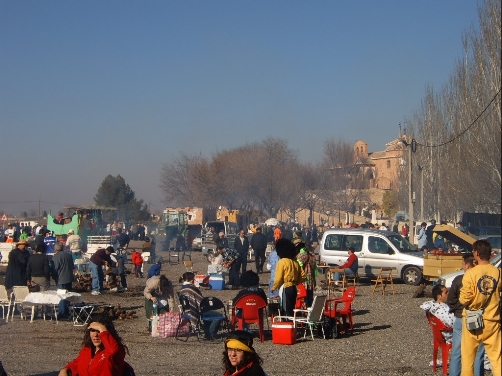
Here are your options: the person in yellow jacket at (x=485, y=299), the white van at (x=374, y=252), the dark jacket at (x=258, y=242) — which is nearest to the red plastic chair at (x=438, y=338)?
the person in yellow jacket at (x=485, y=299)

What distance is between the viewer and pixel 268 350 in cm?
1112

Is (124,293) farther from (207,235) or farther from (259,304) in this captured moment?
(207,235)

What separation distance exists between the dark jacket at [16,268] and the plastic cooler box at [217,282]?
20.4 feet

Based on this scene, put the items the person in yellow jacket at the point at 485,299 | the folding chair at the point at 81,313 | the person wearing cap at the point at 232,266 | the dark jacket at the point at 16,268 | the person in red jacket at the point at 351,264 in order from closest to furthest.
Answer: the person in yellow jacket at the point at 485,299, the folding chair at the point at 81,313, the dark jacket at the point at 16,268, the person in red jacket at the point at 351,264, the person wearing cap at the point at 232,266

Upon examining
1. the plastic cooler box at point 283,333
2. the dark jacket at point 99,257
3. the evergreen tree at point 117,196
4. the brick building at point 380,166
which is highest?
the brick building at point 380,166

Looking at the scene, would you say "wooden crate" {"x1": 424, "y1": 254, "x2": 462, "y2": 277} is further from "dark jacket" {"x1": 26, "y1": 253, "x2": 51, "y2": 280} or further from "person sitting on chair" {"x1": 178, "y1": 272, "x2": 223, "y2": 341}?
"dark jacket" {"x1": 26, "y1": 253, "x2": 51, "y2": 280}

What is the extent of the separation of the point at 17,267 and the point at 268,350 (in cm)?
724

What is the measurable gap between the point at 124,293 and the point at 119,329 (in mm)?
6224

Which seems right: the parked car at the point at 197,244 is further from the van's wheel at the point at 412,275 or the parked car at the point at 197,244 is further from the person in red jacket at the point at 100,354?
the person in red jacket at the point at 100,354

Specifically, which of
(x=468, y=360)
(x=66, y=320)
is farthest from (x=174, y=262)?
(x=468, y=360)

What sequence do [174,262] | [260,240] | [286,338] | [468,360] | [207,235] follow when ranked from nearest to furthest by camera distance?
1. [468,360]
2. [286,338]
3. [260,240]
4. [174,262]
5. [207,235]

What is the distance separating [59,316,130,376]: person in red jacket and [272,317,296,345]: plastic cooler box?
5846mm

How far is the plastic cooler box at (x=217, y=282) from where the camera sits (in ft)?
67.8

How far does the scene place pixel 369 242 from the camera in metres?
22.1
